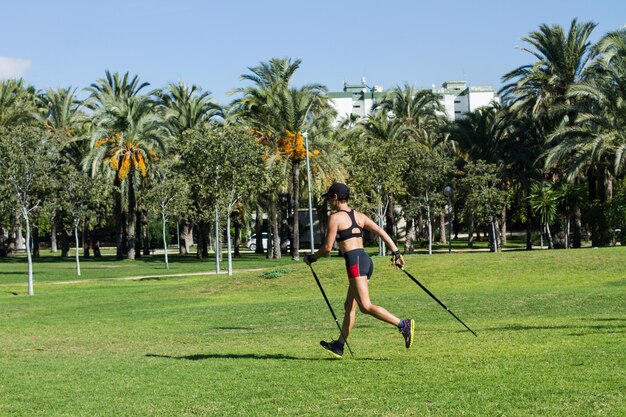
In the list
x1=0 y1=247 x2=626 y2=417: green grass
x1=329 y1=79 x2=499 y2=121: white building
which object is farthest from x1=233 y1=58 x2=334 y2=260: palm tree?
x1=329 y1=79 x2=499 y2=121: white building

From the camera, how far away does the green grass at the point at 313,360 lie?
8.42 m

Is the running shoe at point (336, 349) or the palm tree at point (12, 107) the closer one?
the running shoe at point (336, 349)

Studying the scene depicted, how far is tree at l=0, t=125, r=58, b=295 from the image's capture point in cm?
3500

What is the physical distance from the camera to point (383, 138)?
6831 cm

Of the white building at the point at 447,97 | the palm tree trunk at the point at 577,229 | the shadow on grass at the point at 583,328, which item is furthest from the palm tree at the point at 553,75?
the white building at the point at 447,97

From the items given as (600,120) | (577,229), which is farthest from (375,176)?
(600,120)

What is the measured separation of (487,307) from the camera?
19.8 meters

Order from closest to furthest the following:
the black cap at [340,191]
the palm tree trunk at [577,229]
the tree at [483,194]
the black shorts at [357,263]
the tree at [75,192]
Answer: the black shorts at [357,263] < the black cap at [340,191] < the tree at [75,192] < the palm tree trunk at [577,229] < the tree at [483,194]

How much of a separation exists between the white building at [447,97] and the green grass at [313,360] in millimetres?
136153

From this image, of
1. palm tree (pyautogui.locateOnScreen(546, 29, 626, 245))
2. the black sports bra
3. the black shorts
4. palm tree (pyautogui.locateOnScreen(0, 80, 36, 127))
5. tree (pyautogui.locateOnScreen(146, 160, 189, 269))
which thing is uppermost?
palm tree (pyautogui.locateOnScreen(0, 80, 36, 127))

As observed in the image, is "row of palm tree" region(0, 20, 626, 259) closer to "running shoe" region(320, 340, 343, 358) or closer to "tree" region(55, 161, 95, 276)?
"tree" region(55, 161, 95, 276)

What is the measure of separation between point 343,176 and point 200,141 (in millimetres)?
17373

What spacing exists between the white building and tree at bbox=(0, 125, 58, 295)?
122m

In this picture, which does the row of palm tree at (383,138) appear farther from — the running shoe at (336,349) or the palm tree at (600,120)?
the running shoe at (336,349)
